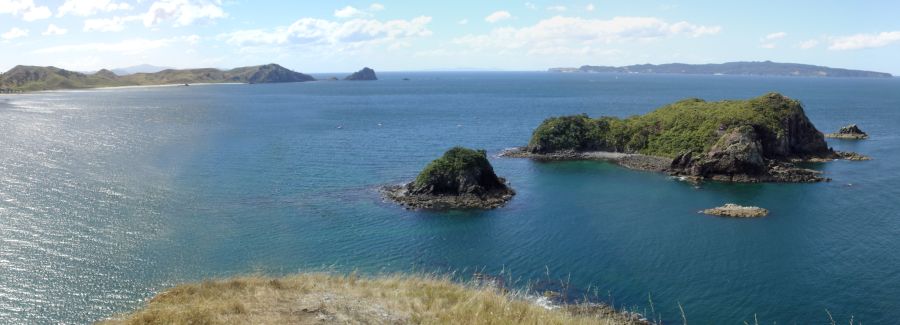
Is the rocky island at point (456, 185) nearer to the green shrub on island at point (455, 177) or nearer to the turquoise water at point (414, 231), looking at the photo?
the green shrub on island at point (455, 177)

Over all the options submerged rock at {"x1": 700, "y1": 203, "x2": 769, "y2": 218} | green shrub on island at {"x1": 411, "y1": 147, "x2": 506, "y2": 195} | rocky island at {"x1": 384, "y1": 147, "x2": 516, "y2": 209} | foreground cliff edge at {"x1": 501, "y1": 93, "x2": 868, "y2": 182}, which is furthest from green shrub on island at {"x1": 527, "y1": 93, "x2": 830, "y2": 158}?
green shrub on island at {"x1": 411, "y1": 147, "x2": 506, "y2": 195}

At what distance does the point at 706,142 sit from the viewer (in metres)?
89.9

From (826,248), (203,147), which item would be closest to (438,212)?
(826,248)

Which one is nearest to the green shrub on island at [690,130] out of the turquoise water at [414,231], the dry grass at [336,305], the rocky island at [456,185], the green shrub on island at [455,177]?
the turquoise water at [414,231]

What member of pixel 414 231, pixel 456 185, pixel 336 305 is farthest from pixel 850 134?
pixel 336 305

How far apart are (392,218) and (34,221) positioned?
3624cm

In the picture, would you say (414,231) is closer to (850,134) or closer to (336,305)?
(336,305)

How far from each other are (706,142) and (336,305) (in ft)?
271

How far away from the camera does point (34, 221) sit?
57.5m

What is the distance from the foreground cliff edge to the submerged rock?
16.2 m

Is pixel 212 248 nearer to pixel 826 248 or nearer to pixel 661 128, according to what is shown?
pixel 826 248

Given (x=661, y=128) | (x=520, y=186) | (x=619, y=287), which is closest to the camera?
(x=619, y=287)

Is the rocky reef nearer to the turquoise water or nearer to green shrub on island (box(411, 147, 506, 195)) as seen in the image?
the turquoise water

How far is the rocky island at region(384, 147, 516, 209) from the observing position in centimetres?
6994
